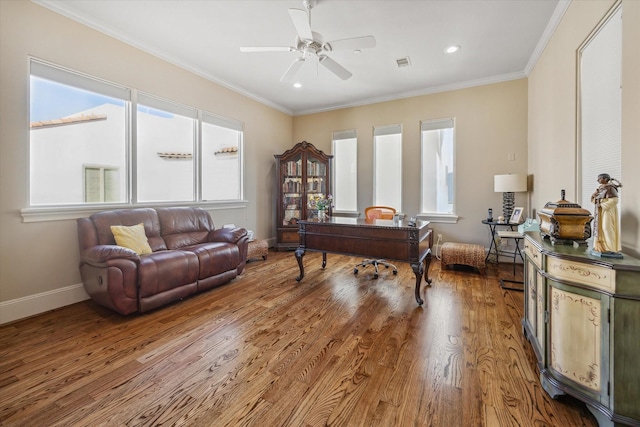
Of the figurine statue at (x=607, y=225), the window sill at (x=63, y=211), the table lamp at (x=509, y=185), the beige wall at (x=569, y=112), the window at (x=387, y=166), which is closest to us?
the figurine statue at (x=607, y=225)

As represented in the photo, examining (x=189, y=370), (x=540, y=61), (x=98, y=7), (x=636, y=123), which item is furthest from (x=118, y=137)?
(x=540, y=61)

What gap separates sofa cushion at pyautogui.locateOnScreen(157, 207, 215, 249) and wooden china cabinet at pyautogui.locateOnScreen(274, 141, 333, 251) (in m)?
1.80

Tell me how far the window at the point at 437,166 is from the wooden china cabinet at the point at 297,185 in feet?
6.16

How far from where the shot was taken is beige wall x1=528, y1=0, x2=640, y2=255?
5.20 ft

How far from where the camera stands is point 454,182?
15.7 ft

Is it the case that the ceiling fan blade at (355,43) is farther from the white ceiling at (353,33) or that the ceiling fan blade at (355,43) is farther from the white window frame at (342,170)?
the white window frame at (342,170)

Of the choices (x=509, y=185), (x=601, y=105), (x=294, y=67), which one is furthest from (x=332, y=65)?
(x=509, y=185)

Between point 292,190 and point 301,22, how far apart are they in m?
3.54

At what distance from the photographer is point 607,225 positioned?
4.61 ft

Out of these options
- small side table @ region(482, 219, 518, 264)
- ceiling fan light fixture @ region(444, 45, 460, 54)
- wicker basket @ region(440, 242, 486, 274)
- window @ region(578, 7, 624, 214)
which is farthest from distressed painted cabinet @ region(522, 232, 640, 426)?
ceiling fan light fixture @ region(444, 45, 460, 54)

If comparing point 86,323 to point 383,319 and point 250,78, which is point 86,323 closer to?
point 383,319

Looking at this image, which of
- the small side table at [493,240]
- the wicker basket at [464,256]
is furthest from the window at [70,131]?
the small side table at [493,240]

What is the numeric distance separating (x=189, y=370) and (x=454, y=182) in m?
4.71

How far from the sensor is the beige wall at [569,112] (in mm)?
1586
